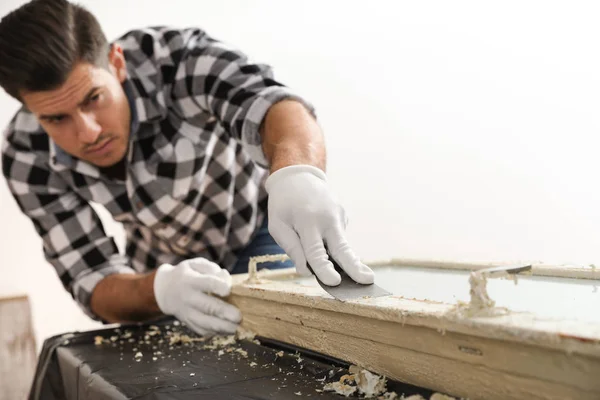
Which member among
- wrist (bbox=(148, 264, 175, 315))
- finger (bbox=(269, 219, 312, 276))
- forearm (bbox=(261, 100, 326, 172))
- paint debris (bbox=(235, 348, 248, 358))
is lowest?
paint debris (bbox=(235, 348, 248, 358))

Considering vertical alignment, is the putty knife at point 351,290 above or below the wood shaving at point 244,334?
above

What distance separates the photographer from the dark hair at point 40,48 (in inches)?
45.8

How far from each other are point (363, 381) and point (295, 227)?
30 centimetres

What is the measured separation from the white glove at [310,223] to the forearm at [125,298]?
1.55ft

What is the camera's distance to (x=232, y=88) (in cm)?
128

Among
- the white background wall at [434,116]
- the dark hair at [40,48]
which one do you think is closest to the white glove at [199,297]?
the dark hair at [40,48]

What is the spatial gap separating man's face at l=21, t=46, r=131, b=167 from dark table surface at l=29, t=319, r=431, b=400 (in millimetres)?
469

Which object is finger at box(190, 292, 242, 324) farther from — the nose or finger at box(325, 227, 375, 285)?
the nose

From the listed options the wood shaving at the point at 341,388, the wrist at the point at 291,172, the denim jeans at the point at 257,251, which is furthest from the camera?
the denim jeans at the point at 257,251

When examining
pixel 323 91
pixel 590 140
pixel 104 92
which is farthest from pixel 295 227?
pixel 323 91

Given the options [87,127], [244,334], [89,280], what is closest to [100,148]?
[87,127]

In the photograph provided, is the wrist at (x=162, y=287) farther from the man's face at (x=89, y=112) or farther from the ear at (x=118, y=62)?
the ear at (x=118, y=62)

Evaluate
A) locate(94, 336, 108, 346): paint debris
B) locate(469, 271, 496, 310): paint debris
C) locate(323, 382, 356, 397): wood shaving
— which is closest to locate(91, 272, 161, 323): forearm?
locate(94, 336, 108, 346): paint debris

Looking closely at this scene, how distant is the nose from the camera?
4.06 feet
